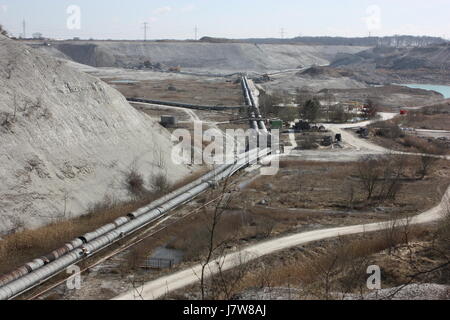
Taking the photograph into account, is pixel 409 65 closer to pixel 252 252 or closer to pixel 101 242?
pixel 252 252

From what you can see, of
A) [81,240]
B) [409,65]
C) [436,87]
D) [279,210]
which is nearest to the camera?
[81,240]

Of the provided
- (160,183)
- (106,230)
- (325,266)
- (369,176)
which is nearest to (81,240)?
(106,230)

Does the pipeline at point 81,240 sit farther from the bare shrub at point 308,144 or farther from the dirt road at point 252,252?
the bare shrub at point 308,144

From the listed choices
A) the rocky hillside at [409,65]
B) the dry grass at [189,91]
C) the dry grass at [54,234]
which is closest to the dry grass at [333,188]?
the dry grass at [54,234]

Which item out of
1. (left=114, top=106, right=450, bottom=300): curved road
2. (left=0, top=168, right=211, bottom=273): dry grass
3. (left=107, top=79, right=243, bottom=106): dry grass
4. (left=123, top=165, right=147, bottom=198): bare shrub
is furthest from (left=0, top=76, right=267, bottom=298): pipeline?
(left=107, top=79, right=243, bottom=106): dry grass

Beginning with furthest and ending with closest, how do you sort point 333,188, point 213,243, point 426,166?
point 426,166
point 333,188
point 213,243
